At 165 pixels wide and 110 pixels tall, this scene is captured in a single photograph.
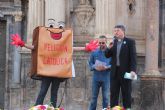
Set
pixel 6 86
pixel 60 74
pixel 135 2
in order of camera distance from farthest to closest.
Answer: pixel 6 86, pixel 135 2, pixel 60 74

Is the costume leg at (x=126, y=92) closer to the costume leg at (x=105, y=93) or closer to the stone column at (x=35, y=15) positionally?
the costume leg at (x=105, y=93)

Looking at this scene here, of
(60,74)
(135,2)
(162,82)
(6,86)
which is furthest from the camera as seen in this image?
(6,86)

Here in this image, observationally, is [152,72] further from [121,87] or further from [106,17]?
[121,87]

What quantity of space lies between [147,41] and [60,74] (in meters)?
3.97

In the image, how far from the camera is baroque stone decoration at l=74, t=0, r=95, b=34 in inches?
619

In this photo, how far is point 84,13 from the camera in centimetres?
1576

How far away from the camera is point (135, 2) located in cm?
1576

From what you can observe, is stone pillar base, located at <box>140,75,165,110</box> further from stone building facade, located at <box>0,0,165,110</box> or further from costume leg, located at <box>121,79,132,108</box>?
costume leg, located at <box>121,79,132,108</box>

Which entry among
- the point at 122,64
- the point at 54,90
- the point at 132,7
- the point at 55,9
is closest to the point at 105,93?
the point at 54,90

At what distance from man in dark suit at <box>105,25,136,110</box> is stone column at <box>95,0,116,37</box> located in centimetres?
428

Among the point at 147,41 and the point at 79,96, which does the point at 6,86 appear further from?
the point at 147,41

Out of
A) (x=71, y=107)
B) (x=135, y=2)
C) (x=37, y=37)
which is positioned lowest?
(x=71, y=107)

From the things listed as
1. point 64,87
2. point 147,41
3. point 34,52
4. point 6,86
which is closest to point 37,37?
point 34,52

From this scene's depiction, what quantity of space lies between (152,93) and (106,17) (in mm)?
2423
